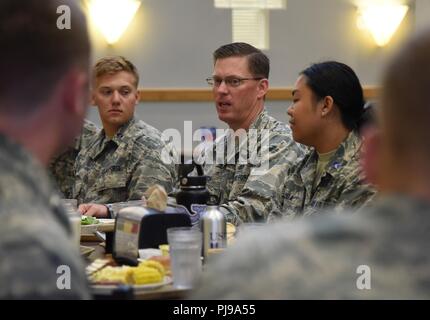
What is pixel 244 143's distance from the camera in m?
3.85

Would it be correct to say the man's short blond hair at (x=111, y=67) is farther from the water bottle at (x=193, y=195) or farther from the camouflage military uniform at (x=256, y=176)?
the water bottle at (x=193, y=195)

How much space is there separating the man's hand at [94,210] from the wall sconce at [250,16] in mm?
4485

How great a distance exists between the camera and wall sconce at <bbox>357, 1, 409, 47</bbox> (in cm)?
781

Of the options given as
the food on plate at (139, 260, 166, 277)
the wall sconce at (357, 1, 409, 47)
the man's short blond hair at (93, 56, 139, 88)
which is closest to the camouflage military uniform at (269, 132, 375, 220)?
the food on plate at (139, 260, 166, 277)

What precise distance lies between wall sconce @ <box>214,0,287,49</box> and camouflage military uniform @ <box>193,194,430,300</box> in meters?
→ 6.89

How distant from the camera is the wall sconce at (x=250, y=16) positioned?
7.82m

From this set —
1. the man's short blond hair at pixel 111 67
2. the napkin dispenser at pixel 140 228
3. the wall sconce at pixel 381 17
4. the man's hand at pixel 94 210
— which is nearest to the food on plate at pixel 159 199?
the napkin dispenser at pixel 140 228

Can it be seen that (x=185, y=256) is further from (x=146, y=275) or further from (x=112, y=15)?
(x=112, y=15)

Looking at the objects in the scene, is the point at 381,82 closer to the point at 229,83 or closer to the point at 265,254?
the point at 265,254

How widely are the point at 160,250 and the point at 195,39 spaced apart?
5.45 metres

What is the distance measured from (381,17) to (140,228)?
19.1ft

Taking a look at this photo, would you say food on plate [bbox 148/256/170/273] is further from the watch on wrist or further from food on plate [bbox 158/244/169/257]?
the watch on wrist

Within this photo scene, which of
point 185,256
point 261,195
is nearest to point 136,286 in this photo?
point 185,256
